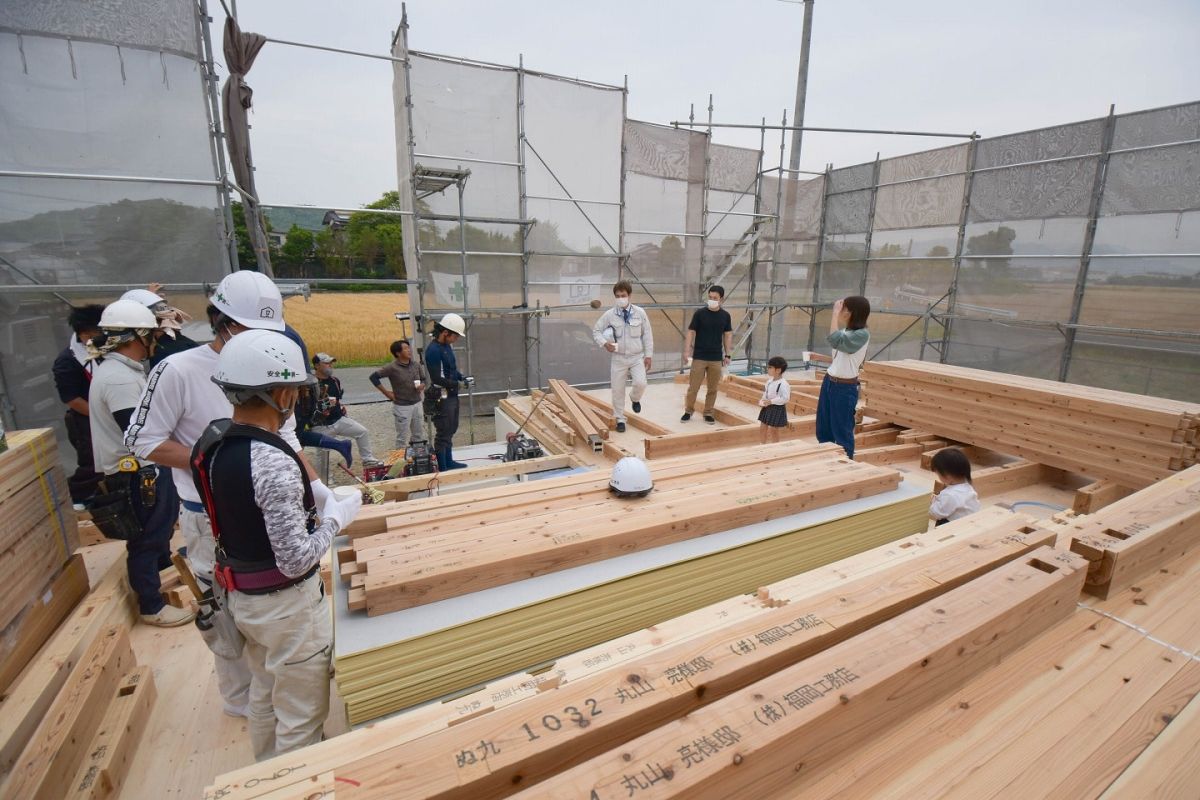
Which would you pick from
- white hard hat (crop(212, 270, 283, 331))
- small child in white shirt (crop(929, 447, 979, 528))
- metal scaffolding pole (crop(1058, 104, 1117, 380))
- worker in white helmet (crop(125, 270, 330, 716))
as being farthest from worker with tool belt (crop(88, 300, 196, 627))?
metal scaffolding pole (crop(1058, 104, 1117, 380))

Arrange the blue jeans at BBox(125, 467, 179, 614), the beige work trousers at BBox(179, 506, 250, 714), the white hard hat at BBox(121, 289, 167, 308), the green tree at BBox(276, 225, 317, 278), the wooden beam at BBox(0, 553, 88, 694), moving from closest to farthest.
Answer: the wooden beam at BBox(0, 553, 88, 694)
the beige work trousers at BBox(179, 506, 250, 714)
the blue jeans at BBox(125, 467, 179, 614)
the white hard hat at BBox(121, 289, 167, 308)
the green tree at BBox(276, 225, 317, 278)

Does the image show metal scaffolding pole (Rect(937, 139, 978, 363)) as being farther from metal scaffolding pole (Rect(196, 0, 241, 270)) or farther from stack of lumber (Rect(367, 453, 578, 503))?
metal scaffolding pole (Rect(196, 0, 241, 270))

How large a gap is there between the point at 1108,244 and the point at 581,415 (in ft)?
31.5

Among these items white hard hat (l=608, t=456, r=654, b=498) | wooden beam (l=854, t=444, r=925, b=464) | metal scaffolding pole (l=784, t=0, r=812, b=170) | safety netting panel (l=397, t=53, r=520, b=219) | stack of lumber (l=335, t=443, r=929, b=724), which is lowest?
wooden beam (l=854, t=444, r=925, b=464)

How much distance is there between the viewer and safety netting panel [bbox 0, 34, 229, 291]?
5637 millimetres

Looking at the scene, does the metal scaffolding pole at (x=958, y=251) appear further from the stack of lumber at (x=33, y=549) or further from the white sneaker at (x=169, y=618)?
the stack of lumber at (x=33, y=549)

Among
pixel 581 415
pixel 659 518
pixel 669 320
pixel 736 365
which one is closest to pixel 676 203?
pixel 669 320

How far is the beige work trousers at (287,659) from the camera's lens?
2094 millimetres

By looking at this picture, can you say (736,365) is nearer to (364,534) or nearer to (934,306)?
(934,306)

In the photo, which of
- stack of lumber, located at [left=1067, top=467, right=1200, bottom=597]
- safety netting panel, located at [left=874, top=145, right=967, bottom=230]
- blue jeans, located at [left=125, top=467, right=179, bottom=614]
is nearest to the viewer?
stack of lumber, located at [left=1067, top=467, right=1200, bottom=597]

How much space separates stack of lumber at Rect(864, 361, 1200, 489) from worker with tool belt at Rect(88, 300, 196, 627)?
7.97m

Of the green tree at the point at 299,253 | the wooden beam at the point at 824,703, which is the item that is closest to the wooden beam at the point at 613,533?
the wooden beam at the point at 824,703

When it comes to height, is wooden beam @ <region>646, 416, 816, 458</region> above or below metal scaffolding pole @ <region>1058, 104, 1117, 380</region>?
below

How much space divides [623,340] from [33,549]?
5904 mm
